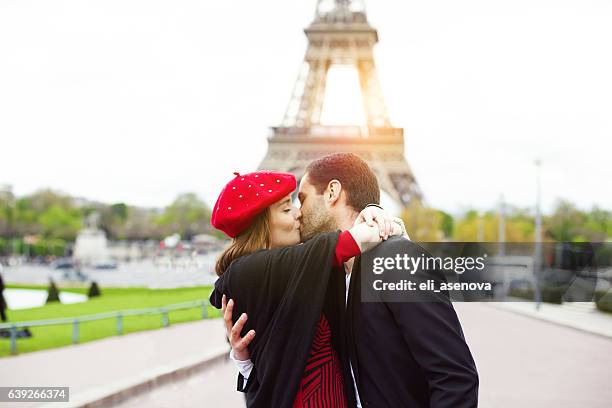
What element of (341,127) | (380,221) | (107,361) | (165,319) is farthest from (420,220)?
(380,221)

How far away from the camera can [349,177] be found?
8.29ft

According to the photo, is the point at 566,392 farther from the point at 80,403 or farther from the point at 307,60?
the point at 307,60

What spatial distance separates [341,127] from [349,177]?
37.4 metres

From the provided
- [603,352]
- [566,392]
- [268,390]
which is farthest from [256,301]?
[603,352]

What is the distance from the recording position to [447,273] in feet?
7.86

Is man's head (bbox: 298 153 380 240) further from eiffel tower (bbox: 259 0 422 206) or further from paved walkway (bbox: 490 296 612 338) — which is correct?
eiffel tower (bbox: 259 0 422 206)

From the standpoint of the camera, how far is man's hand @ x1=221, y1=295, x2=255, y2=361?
2422 mm

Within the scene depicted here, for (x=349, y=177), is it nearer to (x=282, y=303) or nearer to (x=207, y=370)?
(x=282, y=303)

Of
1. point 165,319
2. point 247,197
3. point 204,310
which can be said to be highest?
point 247,197

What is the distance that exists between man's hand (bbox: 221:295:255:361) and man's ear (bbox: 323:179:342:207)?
0.49m

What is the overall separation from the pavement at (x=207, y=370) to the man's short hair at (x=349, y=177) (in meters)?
5.19

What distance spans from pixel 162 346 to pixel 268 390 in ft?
33.1

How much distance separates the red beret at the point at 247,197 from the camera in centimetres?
249

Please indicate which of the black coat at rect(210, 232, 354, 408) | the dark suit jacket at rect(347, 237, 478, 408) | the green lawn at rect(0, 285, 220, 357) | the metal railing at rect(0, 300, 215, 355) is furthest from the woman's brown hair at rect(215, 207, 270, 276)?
the green lawn at rect(0, 285, 220, 357)
